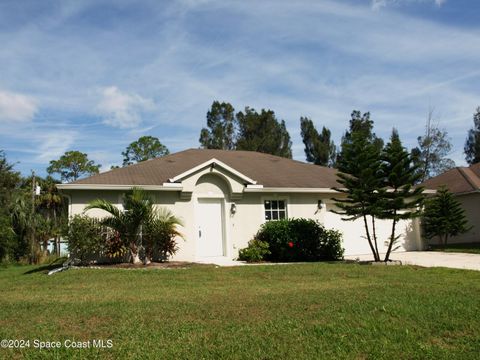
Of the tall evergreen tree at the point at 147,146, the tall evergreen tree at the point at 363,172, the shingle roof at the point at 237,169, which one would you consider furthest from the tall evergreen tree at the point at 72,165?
the tall evergreen tree at the point at 363,172

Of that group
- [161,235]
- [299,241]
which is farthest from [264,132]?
[161,235]

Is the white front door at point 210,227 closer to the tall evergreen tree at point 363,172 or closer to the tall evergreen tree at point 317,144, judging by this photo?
the tall evergreen tree at point 363,172

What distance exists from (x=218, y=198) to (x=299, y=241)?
3.44 meters

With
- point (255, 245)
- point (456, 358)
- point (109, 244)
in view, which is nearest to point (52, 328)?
point (456, 358)

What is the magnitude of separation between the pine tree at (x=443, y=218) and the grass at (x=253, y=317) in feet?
37.4

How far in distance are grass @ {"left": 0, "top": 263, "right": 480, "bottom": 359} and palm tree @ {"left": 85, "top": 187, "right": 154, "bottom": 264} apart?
11.8 feet

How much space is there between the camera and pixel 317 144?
4169 cm

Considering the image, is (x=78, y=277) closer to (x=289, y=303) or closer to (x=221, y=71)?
(x=289, y=303)

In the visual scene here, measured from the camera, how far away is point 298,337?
541cm

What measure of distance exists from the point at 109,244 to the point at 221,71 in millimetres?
7511

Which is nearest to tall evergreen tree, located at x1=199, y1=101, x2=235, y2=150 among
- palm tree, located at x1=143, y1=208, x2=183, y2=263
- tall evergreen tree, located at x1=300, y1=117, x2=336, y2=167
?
tall evergreen tree, located at x1=300, y1=117, x2=336, y2=167

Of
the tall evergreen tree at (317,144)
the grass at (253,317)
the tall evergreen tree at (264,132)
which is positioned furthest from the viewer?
the tall evergreen tree at (317,144)

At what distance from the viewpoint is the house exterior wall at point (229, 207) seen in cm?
1540

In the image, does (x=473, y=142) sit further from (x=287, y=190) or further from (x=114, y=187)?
(x=114, y=187)
